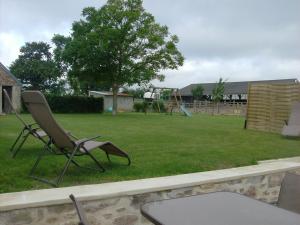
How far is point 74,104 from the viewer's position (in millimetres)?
26234

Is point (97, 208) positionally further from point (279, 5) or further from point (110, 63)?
point (110, 63)

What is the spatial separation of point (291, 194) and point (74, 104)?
24769 mm

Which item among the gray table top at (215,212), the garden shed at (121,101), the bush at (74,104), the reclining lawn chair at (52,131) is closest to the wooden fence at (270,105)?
the reclining lawn chair at (52,131)

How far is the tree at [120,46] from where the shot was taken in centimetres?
2158

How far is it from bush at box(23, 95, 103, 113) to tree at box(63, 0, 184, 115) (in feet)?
9.71

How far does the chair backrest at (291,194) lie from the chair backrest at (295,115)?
8.19m

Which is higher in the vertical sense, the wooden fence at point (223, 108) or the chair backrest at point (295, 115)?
the chair backrest at point (295, 115)

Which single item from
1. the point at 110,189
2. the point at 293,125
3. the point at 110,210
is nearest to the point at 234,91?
the point at 293,125

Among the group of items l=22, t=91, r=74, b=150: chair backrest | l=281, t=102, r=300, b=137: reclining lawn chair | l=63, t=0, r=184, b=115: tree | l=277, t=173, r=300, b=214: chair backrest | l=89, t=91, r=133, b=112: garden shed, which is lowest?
l=89, t=91, r=133, b=112: garden shed

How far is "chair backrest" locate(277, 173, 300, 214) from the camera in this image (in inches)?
92.0

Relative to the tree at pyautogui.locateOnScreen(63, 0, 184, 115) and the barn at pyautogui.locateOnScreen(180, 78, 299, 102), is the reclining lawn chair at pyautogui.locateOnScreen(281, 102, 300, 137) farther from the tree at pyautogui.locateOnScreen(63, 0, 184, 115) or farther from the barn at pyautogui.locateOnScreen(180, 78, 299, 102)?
the barn at pyautogui.locateOnScreen(180, 78, 299, 102)

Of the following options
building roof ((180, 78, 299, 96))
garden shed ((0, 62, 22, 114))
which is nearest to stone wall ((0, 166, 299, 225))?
garden shed ((0, 62, 22, 114))

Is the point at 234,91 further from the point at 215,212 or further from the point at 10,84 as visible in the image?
the point at 215,212

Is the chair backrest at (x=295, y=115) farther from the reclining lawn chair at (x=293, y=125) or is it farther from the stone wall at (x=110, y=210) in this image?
the stone wall at (x=110, y=210)
